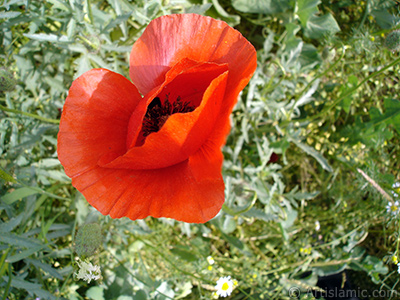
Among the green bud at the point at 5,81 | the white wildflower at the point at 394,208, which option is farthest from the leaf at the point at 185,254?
the green bud at the point at 5,81

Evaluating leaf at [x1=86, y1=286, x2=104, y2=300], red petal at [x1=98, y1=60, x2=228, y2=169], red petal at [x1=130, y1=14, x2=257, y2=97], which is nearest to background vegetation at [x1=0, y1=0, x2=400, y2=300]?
leaf at [x1=86, y1=286, x2=104, y2=300]

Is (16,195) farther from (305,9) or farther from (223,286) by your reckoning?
(305,9)

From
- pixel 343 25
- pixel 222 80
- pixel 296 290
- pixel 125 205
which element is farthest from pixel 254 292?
pixel 343 25

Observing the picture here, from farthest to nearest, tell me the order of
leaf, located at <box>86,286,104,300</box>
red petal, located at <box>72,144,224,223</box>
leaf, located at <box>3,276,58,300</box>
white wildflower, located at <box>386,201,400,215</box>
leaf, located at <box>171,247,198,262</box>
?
leaf, located at <box>171,247,198,262</box> → leaf, located at <box>86,286,104,300</box> → white wildflower, located at <box>386,201,400,215</box> → leaf, located at <box>3,276,58,300</box> → red petal, located at <box>72,144,224,223</box>

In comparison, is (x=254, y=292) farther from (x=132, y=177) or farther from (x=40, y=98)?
(x=40, y=98)

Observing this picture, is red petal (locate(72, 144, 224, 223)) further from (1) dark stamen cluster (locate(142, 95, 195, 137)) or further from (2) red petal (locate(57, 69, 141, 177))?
(1) dark stamen cluster (locate(142, 95, 195, 137))

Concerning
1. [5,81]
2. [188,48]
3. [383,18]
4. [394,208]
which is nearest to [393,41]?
[383,18]
